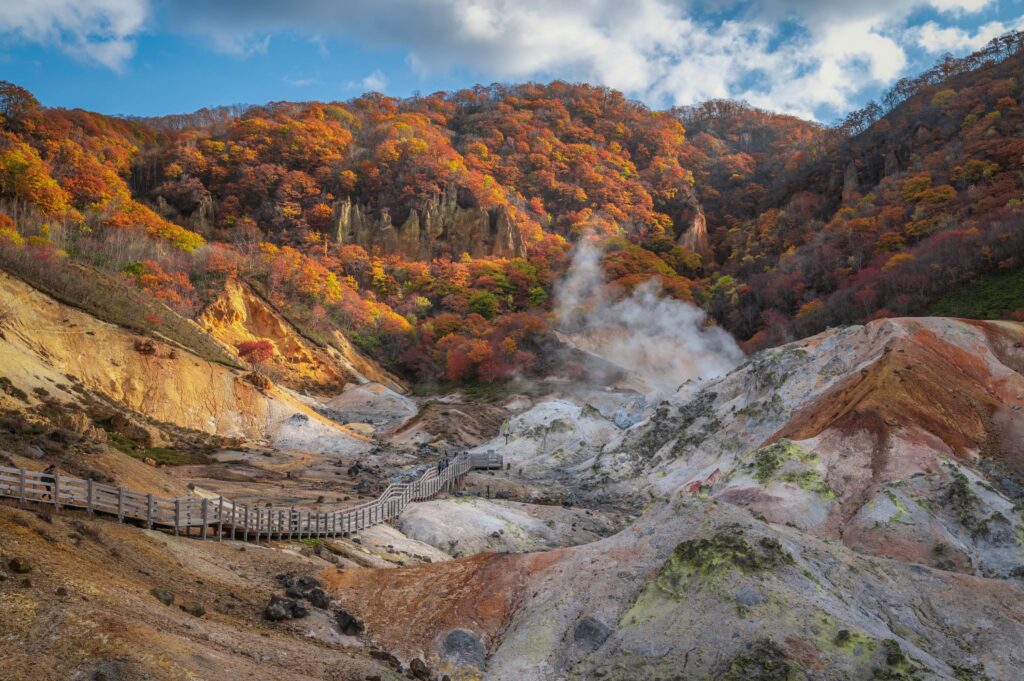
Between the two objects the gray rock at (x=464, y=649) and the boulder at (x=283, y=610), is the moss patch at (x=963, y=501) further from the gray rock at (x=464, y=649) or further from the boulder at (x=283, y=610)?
the boulder at (x=283, y=610)

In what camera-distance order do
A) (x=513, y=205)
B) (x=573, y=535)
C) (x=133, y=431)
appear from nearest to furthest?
(x=573, y=535) < (x=133, y=431) < (x=513, y=205)

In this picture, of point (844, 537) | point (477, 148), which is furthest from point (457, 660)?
point (477, 148)

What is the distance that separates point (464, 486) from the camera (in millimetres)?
38812

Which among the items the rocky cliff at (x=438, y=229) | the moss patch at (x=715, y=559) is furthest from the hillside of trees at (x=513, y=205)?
the moss patch at (x=715, y=559)

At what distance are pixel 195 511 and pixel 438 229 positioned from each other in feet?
297

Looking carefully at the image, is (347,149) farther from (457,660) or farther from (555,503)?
(457,660)

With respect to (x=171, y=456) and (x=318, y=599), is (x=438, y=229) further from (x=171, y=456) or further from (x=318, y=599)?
(x=318, y=599)

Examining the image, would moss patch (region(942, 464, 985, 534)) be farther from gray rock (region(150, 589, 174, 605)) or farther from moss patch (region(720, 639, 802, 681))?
gray rock (region(150, 589, 174, 605))

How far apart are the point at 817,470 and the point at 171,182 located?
9885cm

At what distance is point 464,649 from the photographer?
15.1 meters

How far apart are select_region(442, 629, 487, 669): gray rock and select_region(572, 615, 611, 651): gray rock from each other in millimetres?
1969

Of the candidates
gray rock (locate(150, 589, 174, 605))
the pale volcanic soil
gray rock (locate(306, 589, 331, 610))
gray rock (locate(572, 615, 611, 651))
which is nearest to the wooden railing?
the pale volcanic soil

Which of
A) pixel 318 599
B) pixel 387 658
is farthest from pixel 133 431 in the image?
pixel 387 658

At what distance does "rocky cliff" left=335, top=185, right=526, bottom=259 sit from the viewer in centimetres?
10506
